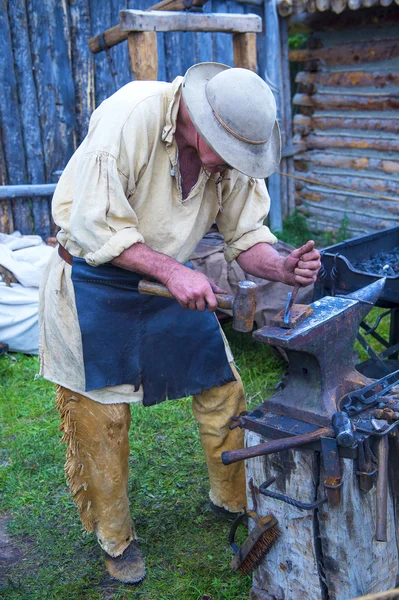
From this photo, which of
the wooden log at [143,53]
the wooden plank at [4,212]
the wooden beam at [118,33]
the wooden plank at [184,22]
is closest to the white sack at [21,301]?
the wooden plank at [4,212]

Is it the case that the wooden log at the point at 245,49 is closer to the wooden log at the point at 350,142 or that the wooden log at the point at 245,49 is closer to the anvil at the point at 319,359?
the wooden log at the point at 350,142

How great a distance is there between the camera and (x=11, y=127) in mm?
5777

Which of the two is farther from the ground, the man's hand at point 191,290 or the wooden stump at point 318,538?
the man's hand at point 191,290

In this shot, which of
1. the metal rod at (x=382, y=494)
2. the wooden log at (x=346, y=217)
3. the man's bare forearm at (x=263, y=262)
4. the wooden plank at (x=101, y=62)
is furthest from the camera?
the wooden log at (x=346, y=217)

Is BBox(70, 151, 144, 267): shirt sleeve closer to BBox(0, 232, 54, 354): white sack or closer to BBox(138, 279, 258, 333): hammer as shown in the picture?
BBox(138, 279, 258, 333): hammer

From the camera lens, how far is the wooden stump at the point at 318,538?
2385mm

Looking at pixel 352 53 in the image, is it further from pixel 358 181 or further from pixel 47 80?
pixel 47 80

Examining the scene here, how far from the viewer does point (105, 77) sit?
611 centimetres

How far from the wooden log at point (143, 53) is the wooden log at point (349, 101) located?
3038mm

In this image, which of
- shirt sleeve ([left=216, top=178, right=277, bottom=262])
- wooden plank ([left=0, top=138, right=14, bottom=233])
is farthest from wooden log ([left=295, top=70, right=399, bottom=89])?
shirt sleeve ([left=216, top=178, right=277, bottom=262])

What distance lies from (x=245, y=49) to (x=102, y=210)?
3662 mm

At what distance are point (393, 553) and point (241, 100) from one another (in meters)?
1.80

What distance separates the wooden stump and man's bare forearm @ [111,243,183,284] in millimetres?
702

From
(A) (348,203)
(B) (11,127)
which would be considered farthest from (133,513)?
(A) (348,203)
